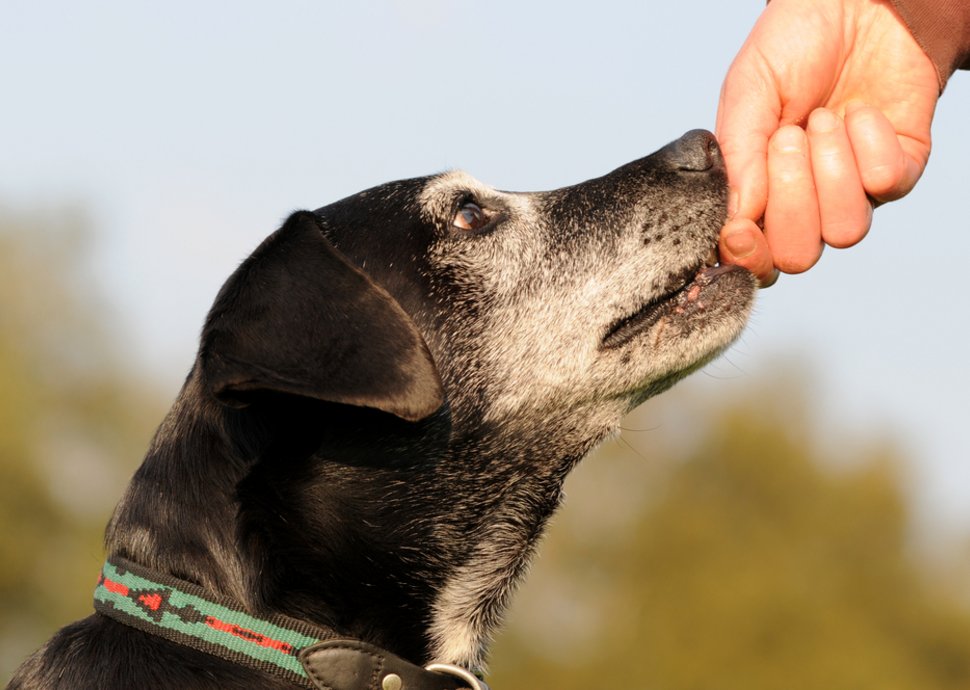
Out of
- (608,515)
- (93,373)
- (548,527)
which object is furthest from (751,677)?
(548,527)

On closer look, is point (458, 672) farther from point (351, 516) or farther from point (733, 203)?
point (733, 203)

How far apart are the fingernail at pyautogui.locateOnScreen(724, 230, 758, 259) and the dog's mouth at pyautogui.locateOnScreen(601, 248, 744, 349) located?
0.19ft

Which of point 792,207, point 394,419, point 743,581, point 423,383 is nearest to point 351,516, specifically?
point 394,419

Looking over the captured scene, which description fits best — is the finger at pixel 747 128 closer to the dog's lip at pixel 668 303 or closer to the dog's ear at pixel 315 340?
the dog's lip at pixel 668 303

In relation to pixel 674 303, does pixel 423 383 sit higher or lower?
higher

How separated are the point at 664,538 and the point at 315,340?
24.0 m

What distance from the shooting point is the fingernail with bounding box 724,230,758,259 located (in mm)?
4840

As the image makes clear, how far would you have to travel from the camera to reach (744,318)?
15.7 ft

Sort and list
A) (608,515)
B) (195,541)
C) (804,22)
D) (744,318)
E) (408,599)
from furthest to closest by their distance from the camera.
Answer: (608,515)
(804,22)
(744,318)
(408,599)
(195,541)

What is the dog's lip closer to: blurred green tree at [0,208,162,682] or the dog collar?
the dog collar

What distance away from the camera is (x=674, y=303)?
482cm

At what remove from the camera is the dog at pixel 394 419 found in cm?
399

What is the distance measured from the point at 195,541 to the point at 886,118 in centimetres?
318

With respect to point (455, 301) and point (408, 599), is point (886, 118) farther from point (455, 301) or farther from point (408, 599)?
point (408, 599)
